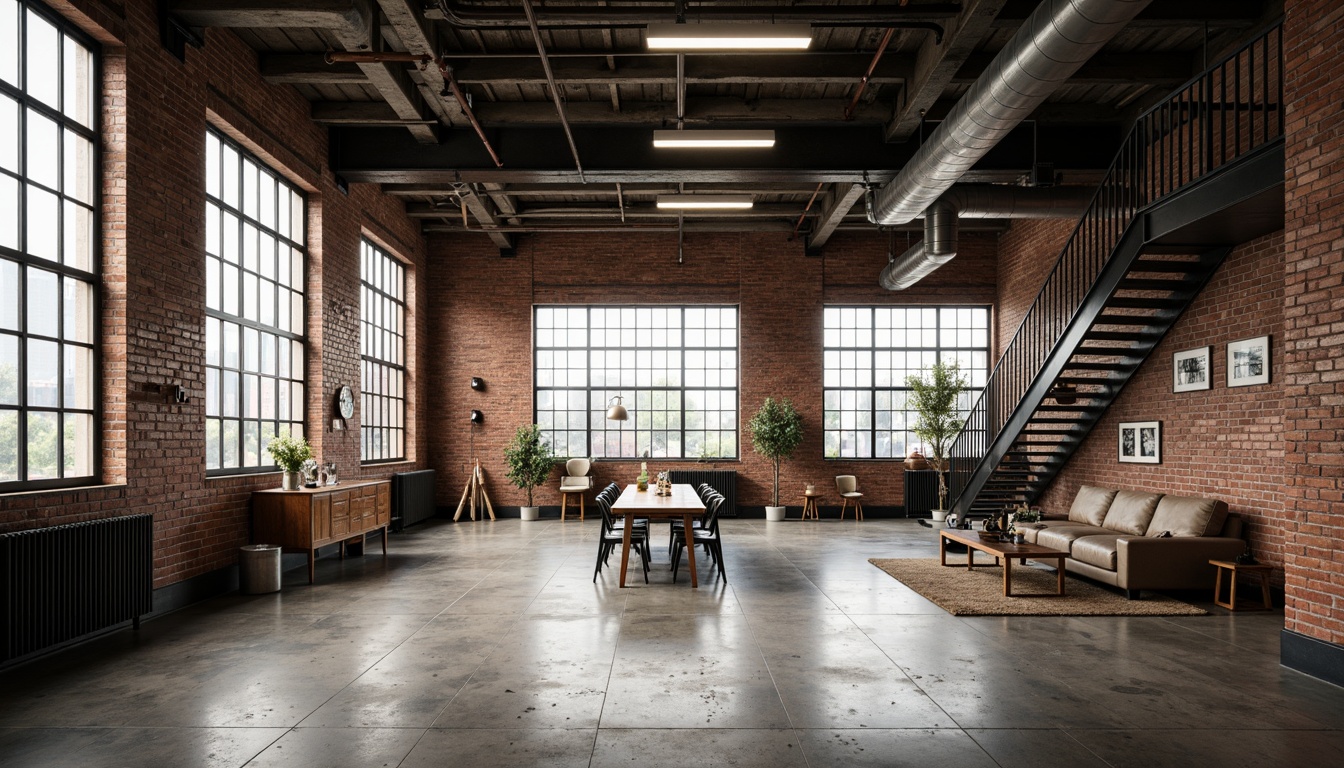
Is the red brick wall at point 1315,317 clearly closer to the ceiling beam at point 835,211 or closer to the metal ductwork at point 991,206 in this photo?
the metal ductwork at point 991,206

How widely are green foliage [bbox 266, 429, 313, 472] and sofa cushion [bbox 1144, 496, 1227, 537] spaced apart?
802 centimetres

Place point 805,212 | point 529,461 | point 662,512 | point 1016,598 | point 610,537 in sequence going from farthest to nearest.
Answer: point 529,461
point 805,212
point 610,537
point 662,512
point 1016,598

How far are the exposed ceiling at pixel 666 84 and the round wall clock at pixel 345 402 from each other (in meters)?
2.60

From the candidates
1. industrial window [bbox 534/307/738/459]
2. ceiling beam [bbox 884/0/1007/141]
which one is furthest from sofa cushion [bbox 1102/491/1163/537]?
industrial window [bbox 534/307/738/459]

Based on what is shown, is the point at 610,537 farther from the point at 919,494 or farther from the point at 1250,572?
the point at 919,494

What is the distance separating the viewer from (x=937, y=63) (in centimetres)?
703

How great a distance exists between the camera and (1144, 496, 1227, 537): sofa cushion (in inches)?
283

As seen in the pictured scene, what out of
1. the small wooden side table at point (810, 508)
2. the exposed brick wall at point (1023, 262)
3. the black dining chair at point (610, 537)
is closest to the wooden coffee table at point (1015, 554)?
the black dining chair at point (610, 537)

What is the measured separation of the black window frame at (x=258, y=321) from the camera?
7.55 meters

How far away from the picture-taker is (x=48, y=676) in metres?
4.70

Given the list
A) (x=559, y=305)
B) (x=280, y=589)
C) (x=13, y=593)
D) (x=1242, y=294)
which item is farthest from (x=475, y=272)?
(x=1242, y=294)

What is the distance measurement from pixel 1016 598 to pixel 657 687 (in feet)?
12.8

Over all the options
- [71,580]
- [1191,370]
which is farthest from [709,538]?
[1191,370]

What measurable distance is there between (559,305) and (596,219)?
1.71 meters
